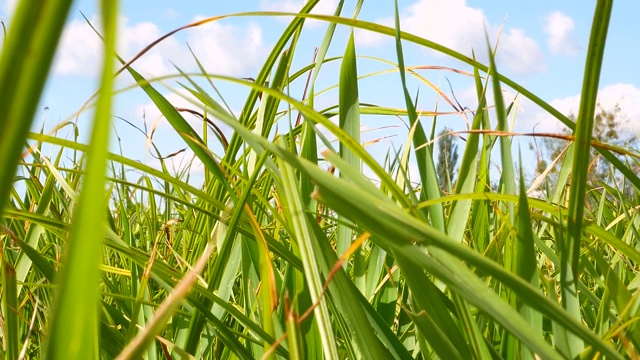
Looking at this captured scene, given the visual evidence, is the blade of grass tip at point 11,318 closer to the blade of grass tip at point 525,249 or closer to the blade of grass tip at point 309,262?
the blade of grass tip at point 309,262

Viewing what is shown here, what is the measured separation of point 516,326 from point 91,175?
0.25 m

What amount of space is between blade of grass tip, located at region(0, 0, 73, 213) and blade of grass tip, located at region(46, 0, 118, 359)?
0.02 m

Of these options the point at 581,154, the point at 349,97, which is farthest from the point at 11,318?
the point at 581,154

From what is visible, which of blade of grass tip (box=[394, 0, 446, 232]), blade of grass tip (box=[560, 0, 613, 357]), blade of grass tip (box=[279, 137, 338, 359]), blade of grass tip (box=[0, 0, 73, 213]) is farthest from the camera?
blade of grass tip (box=[394, 0, 446, 232])

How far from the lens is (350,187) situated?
347 mm

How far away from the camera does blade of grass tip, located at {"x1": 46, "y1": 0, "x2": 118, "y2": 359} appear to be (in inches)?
6.7

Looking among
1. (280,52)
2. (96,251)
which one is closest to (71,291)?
(96,251)

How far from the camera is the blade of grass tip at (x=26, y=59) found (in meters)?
0.15

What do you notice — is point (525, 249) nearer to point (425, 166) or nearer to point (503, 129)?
point (503, 129)

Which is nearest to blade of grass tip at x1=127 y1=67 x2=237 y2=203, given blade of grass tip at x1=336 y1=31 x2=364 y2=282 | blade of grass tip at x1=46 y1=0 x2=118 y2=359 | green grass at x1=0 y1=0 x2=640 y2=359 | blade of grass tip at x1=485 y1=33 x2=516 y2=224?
green grass at x1=0 y1=0 x2=640 y2=359

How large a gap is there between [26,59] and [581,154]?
36 centimetres

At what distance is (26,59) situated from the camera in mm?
149

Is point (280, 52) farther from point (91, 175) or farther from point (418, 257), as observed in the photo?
point (91, 175)

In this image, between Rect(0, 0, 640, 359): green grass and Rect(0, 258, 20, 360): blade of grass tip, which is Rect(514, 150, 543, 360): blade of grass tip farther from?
Rect(0, 258, 20, 360): blade of grass tip
